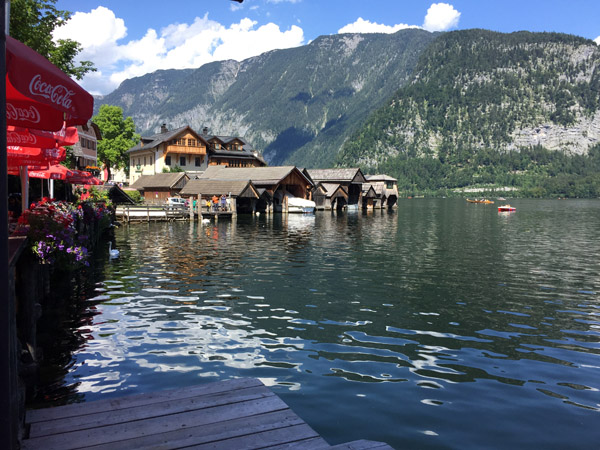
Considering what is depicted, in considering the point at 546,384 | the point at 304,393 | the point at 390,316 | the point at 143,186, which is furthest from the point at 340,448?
the point at 143,186

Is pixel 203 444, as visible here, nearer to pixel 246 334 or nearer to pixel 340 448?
pixel 340 448

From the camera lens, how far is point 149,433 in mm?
5957

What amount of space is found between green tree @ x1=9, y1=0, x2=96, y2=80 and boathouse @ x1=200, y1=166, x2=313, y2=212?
3671 cm

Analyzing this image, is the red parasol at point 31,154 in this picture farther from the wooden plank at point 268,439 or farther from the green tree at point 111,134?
the green tree at point 111,134

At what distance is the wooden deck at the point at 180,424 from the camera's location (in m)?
5.68

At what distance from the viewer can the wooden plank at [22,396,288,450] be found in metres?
5.67

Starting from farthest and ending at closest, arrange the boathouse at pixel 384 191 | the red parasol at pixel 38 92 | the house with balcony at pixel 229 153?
the house with balcony at pixel 229 153 → the boathouse at pixel 384 191 → the red parasol at pixel 38 92

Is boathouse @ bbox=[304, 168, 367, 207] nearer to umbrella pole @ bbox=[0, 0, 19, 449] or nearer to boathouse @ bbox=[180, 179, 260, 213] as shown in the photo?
boathouse @ bbox=[180, 179, 260, 213]

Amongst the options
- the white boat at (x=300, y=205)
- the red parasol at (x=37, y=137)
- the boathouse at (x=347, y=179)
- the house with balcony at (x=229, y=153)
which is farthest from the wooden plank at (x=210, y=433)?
the house with balcony at (x=229, y=153)

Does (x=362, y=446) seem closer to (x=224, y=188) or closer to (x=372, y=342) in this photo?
(x=372, y=342)

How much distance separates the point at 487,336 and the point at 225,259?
1582cm

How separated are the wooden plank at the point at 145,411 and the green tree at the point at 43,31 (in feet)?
76.2

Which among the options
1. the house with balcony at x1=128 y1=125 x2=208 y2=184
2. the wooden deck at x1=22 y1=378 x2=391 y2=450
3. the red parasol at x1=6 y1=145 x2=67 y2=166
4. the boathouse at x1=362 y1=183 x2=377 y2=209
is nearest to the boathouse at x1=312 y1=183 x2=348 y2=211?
the boathouse at x1=362 y1=183 x2=377 y2=209

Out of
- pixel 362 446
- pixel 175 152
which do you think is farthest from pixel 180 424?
pixel 175 152
